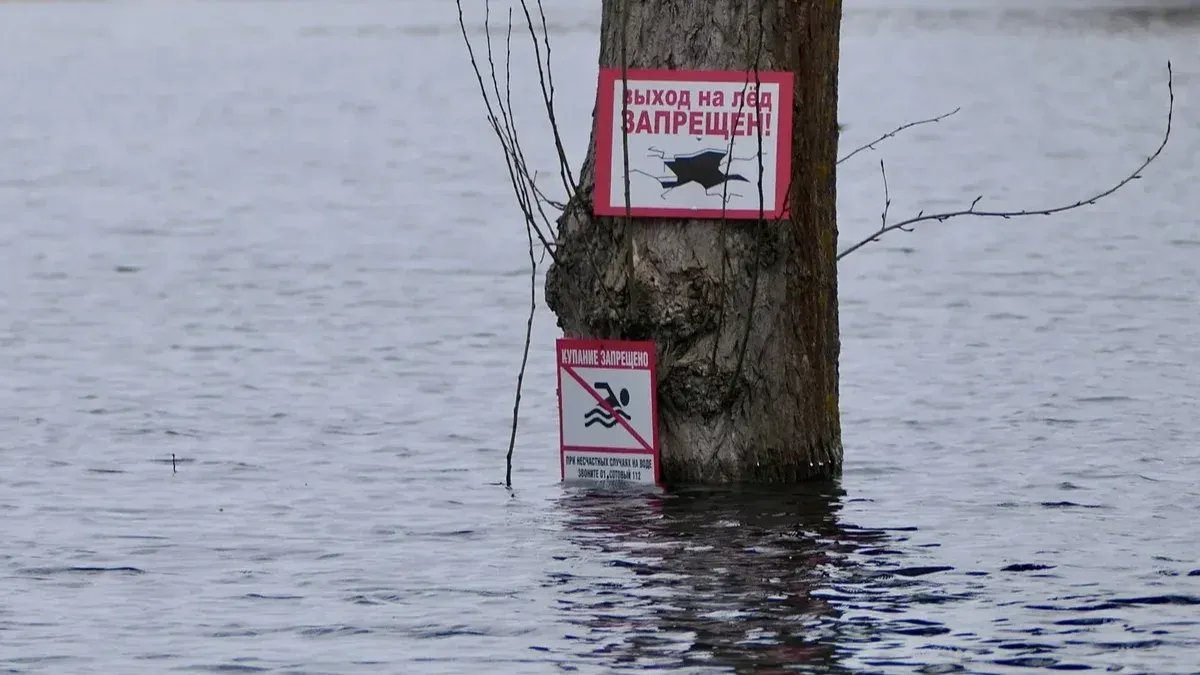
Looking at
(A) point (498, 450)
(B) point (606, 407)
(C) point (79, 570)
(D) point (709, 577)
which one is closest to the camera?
(D) point (709, 577)

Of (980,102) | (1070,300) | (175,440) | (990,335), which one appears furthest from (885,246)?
(980,102)

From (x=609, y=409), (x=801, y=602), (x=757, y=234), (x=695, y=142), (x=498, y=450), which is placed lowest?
(x=801, y=602)

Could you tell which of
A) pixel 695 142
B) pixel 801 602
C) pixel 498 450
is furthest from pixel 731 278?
pixel 498 450

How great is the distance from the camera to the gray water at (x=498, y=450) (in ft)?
21.8

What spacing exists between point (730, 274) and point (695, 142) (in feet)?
1.47

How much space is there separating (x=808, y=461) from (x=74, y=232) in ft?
38.2

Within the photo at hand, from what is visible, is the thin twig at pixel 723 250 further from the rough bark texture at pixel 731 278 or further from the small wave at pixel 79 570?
the small wave at pixel 79 570

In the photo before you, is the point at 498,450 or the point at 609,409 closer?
the point at 609,409

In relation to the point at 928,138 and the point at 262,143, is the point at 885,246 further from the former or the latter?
the point at 262,143

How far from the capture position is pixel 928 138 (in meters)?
27.4

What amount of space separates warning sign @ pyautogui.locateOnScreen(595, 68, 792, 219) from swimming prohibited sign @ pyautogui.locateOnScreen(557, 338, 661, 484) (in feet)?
1.59

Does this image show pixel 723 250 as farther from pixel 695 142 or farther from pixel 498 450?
pixel 498 450

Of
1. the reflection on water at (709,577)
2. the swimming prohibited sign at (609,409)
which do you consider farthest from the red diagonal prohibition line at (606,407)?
the reflection on water at (709,577)

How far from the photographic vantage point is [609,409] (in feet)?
27.3
